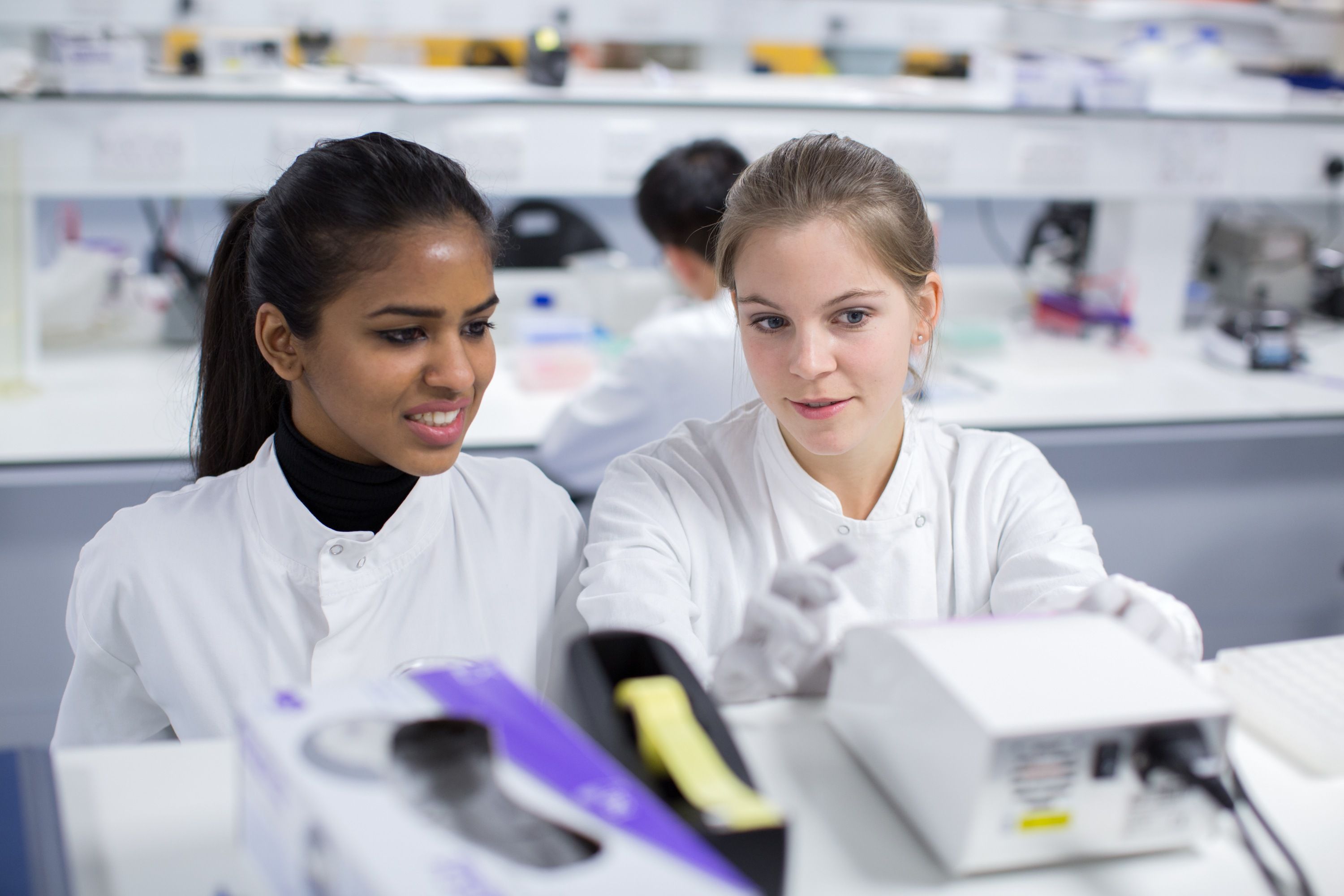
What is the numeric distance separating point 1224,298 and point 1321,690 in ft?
7.75

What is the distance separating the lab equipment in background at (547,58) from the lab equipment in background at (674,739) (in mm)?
1877

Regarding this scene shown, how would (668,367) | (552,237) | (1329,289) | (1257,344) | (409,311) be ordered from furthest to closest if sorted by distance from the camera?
(552,237), (1329,289), (1257,344), (668,367), (409,311)

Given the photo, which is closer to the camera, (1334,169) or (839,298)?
(839,298)

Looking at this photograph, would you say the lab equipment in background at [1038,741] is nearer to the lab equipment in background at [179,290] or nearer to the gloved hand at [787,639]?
the gloved hand at [787,639]

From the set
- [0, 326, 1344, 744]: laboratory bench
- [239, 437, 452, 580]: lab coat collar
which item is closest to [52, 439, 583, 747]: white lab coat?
[239, 437, 452, 580]: lab coat collar

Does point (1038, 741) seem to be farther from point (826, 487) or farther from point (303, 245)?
point (303, 245)

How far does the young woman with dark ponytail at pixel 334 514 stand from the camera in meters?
1.02

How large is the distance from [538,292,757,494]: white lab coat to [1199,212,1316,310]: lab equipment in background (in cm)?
157

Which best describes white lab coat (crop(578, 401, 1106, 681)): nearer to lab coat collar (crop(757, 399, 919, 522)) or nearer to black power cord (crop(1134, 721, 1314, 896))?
lab coat collar (crop(757, 399, 919, 522))

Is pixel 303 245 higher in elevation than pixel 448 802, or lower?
higher

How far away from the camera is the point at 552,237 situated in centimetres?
312

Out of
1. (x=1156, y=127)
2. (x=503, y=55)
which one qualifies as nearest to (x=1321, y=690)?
(x=1156, y=127)

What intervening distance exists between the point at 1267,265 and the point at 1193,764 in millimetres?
2649

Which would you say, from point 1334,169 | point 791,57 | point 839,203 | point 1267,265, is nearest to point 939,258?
point 839,203
